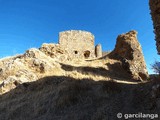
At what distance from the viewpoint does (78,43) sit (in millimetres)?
27797

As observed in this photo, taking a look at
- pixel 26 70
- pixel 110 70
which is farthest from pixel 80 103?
pixel 110 70

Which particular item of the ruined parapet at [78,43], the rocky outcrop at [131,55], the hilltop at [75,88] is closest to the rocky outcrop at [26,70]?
the hilltop at [75,88]

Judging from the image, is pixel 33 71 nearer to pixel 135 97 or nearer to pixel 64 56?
pixel 64 56

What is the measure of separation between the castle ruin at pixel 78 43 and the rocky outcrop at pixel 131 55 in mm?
8330

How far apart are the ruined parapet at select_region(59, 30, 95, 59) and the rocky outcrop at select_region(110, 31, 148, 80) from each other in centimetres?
837

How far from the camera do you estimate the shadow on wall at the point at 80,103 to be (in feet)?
23.8

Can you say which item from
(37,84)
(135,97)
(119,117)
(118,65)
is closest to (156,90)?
(135,97)

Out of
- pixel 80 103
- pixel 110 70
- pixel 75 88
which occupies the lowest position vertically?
pixel 80 103

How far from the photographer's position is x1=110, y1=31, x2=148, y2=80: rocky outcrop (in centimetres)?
1698

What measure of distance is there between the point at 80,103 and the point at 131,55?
33.5 feet

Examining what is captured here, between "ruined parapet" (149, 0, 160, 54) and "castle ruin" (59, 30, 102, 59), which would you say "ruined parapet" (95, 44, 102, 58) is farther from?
"ruined parapet" (149, 0, 160, 54)

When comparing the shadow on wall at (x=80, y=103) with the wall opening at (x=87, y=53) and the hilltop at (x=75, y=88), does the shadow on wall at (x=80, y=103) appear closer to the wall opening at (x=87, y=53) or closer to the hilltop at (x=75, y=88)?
the hilltop at (x=75, y=88)

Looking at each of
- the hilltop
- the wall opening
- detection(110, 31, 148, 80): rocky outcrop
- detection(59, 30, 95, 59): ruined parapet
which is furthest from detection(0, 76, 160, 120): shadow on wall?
the wall opening

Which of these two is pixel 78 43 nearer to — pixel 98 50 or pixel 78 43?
pixel 78 43
